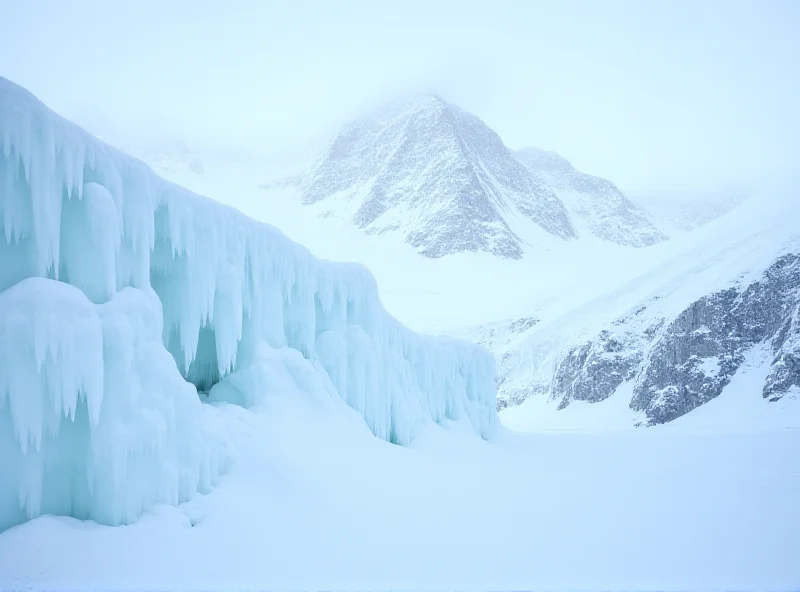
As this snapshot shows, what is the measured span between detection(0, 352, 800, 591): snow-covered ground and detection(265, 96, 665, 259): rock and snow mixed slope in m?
112

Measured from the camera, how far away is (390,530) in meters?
8.39

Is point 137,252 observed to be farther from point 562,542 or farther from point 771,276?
point 771,276

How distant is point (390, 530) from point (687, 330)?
4271cm

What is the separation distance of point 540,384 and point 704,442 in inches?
1228

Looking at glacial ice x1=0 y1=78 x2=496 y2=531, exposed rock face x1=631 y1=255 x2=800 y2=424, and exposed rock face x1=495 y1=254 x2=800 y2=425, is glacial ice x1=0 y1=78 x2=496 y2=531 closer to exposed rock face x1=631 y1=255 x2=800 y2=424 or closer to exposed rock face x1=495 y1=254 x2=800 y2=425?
exposed rock face x1=495 y1=254 x2=800 y2=425

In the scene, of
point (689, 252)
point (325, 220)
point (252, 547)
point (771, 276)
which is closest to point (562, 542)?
point (252, 547)

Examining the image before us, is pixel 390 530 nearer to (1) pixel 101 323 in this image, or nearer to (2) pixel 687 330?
(1) pixel 101 323

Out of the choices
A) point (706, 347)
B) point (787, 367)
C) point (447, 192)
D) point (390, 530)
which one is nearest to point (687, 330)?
point (706, 347)

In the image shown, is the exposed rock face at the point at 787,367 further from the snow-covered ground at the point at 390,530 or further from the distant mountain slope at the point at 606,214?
the distant mountain slope at the point at 606,214

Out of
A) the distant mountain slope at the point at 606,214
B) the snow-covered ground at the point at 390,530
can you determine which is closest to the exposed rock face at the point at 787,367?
the snow-covered ground at the point at 390,530

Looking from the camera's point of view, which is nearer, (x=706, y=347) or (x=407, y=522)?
(x=407, y=522)

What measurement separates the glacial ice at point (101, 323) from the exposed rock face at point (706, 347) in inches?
1555

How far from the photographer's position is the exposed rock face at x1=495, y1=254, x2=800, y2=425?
39.0 metres

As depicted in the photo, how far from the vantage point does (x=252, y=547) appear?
701cm
